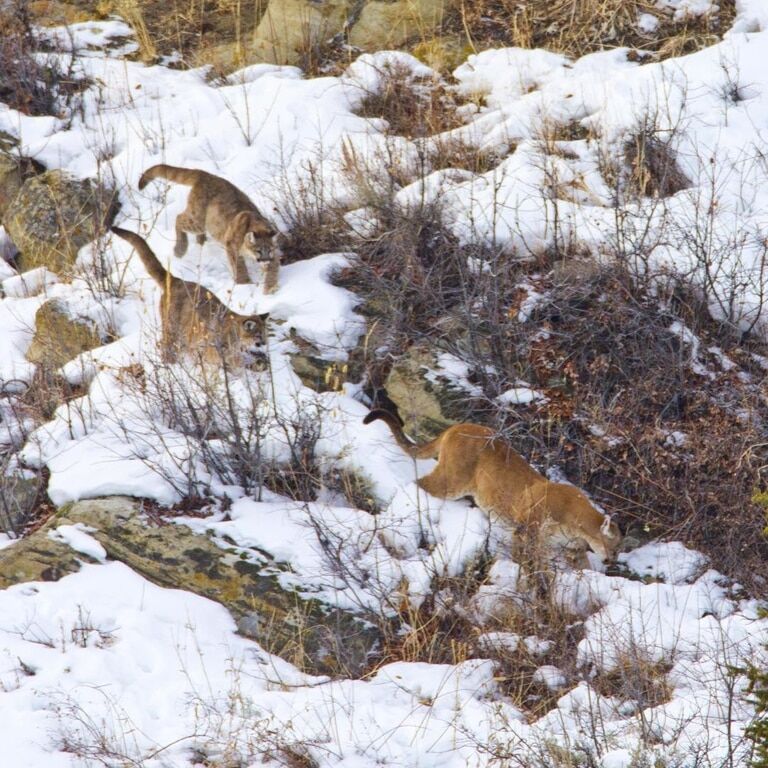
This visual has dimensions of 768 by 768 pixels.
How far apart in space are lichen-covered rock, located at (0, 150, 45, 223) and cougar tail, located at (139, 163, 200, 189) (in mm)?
1626

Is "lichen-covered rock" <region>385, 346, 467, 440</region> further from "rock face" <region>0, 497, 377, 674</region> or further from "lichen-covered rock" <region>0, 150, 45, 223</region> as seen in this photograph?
"lichen-covered rock" <region>0, 150, 45, 223</region>

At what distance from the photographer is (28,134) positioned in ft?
37.7

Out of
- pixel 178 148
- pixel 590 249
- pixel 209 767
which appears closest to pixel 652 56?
pixel 590 249

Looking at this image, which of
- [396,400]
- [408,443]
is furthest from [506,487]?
[396,400]

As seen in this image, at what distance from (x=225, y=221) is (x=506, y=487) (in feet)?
13.7

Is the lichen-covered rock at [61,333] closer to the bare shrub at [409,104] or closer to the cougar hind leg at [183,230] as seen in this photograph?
the cougar hind leg at [183,230]

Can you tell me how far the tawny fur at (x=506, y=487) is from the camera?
21.5 feet

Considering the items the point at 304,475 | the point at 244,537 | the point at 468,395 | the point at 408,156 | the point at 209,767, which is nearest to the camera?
the point at 209,767

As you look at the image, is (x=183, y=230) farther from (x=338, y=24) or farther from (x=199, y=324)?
(x=338, y=24)

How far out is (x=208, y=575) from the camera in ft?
21.5

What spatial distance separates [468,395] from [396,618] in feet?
6.85

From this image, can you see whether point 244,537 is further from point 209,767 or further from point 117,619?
point 209,767

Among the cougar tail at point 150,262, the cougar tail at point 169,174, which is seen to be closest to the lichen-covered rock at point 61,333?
the cougar tail at point 150,262

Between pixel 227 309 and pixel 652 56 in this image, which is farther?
pixel 652 56
